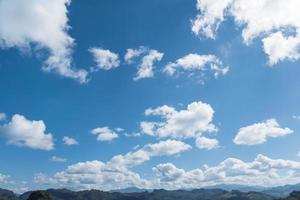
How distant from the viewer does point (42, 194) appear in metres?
174
